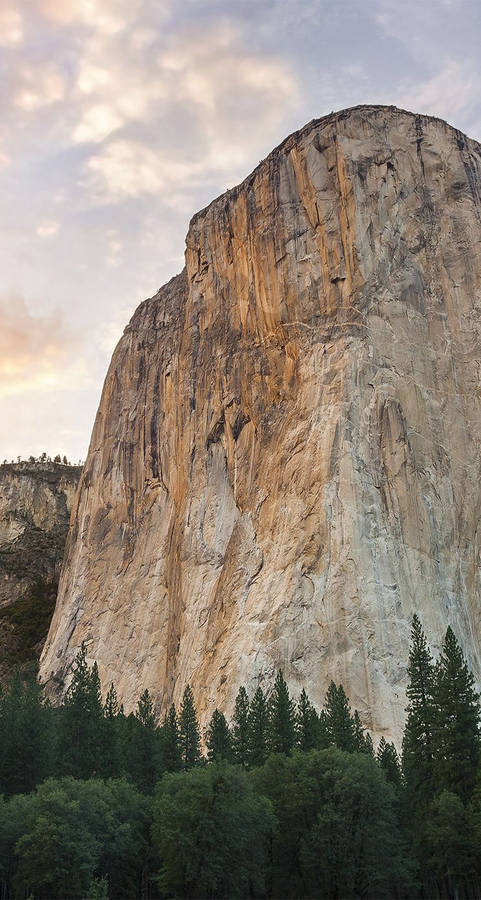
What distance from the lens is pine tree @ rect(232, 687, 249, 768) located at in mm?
41844

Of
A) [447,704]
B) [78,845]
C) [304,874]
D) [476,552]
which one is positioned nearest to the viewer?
[78,845]

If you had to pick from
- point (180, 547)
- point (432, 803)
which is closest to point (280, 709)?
point (432, 803)

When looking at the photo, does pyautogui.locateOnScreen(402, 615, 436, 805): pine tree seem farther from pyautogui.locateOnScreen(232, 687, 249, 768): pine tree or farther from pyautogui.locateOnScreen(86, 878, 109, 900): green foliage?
pyautogui.locateOnScreen(86, 878, 109, 900): green foliage

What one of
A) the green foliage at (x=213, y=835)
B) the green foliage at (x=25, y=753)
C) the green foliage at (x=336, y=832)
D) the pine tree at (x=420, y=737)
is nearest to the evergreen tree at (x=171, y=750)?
the green foliage at (x=25, y=753)

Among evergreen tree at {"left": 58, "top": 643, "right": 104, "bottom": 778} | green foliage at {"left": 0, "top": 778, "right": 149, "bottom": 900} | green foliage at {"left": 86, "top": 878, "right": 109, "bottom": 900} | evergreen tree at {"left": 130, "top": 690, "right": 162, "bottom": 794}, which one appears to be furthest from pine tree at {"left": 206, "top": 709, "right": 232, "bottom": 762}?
green foliage at {"left": 86, "top": 878, "right": 109, "bottom": 900}

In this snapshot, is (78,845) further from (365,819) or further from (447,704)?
(447,704)

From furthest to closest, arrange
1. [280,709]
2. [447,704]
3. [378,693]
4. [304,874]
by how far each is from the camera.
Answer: [378,693] < [280,709] < [447,704] < [304,874]

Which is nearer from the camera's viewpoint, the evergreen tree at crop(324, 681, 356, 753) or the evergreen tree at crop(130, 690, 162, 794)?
the evergreen tree at crop(324, 681, 356, 753)

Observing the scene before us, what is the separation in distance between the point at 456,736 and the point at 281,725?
8767 mm

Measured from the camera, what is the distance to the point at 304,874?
32.8 meters

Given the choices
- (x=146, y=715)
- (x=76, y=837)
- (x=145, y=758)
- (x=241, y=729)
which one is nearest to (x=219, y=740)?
(x=241, y=729)

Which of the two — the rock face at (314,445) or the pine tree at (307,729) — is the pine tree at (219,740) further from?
the rock face at (314,445)

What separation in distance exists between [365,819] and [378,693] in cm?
1349

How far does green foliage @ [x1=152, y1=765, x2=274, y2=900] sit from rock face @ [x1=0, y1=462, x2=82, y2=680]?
52.2 m
